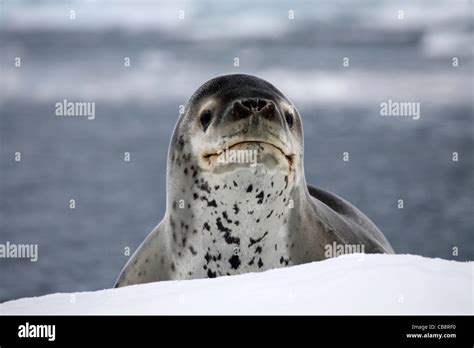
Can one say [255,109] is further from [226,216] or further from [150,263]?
[150,263]

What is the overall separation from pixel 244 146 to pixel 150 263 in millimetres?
1497

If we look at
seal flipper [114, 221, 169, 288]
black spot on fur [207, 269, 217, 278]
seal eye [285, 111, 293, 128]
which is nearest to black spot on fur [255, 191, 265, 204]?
seal eye [285, 111, 293, 128]

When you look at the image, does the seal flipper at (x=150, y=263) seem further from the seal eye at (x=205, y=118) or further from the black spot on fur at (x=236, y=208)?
the seal eye at (x=205, y=118)

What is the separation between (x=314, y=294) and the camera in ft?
13.5

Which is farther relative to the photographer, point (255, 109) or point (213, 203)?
point (213, 203)

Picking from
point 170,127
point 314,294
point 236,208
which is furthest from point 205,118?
point 170,127

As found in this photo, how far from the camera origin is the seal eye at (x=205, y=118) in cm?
514

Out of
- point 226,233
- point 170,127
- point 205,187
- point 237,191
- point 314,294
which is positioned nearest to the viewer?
point 314,294

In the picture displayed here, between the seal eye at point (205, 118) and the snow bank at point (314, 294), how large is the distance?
103 cm

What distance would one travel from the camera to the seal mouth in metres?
4.76

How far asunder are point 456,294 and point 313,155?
24.1 m

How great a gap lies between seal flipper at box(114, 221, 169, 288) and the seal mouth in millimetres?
932
